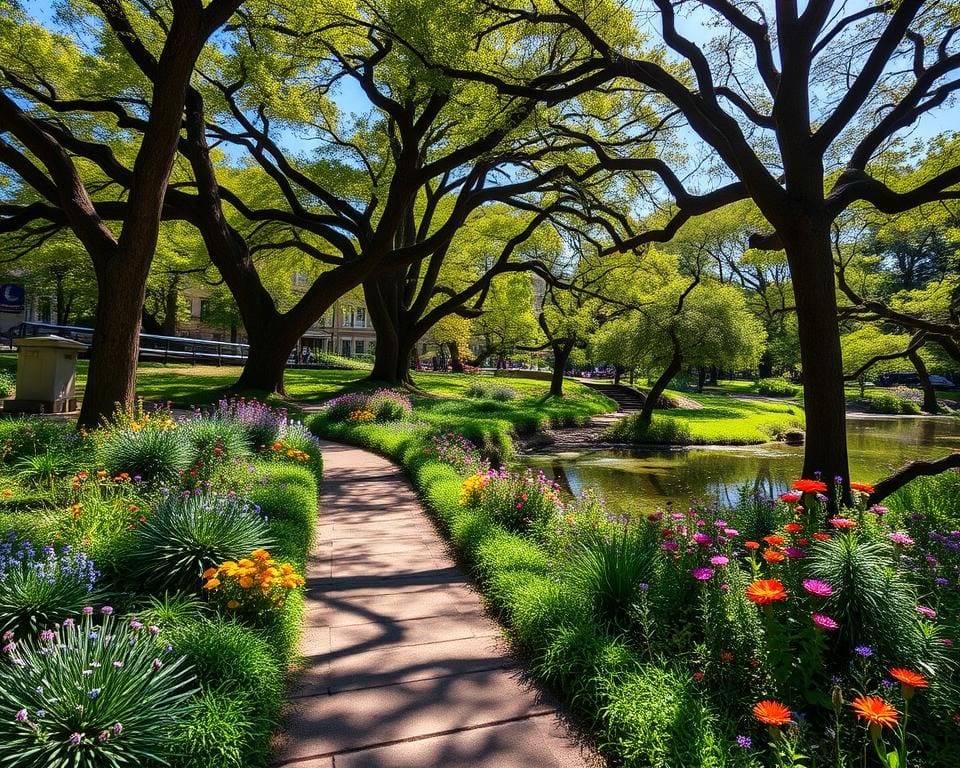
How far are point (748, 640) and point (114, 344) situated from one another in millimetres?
8549

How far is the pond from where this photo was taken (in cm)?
1109

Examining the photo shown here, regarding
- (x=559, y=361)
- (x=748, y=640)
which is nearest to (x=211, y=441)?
(x=748, y=640)

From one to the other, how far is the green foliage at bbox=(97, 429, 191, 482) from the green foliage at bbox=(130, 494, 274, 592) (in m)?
2.01

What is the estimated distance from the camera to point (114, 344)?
313 inches

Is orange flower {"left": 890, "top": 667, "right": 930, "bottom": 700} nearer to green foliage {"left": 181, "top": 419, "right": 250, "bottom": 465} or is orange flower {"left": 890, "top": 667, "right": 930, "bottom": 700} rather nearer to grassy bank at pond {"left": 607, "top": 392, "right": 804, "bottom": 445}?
green foliage {"left": 181, "top": 419, "right": 250, "bottom": 465}

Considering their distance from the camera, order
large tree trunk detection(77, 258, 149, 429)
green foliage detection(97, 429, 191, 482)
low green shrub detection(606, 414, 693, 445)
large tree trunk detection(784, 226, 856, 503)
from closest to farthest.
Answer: green foliage detection(97, 429, 191, 482), large tree trunk detection(784, 226, 856, 503), large tree trunk detection(77, 258, 149, 429), low green shrub detection(606, 414, 693, 445)

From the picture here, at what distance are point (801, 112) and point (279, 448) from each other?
785cm

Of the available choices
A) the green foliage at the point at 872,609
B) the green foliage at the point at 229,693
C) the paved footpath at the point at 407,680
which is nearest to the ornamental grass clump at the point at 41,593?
the green foliage at the point at 229,693

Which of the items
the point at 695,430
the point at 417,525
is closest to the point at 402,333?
the point at 695,430

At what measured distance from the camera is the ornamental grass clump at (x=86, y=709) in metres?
2.01

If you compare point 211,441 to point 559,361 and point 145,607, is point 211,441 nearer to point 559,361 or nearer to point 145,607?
point 145,607

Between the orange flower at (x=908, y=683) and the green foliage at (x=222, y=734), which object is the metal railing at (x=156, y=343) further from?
the orange flower at (x=908, y=683)

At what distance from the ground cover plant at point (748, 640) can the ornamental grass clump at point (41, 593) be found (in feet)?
8.21

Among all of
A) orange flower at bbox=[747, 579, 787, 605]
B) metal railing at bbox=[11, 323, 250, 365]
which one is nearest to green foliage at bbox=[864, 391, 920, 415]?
metal railing at bbox=[11, 323, 250, 365]
